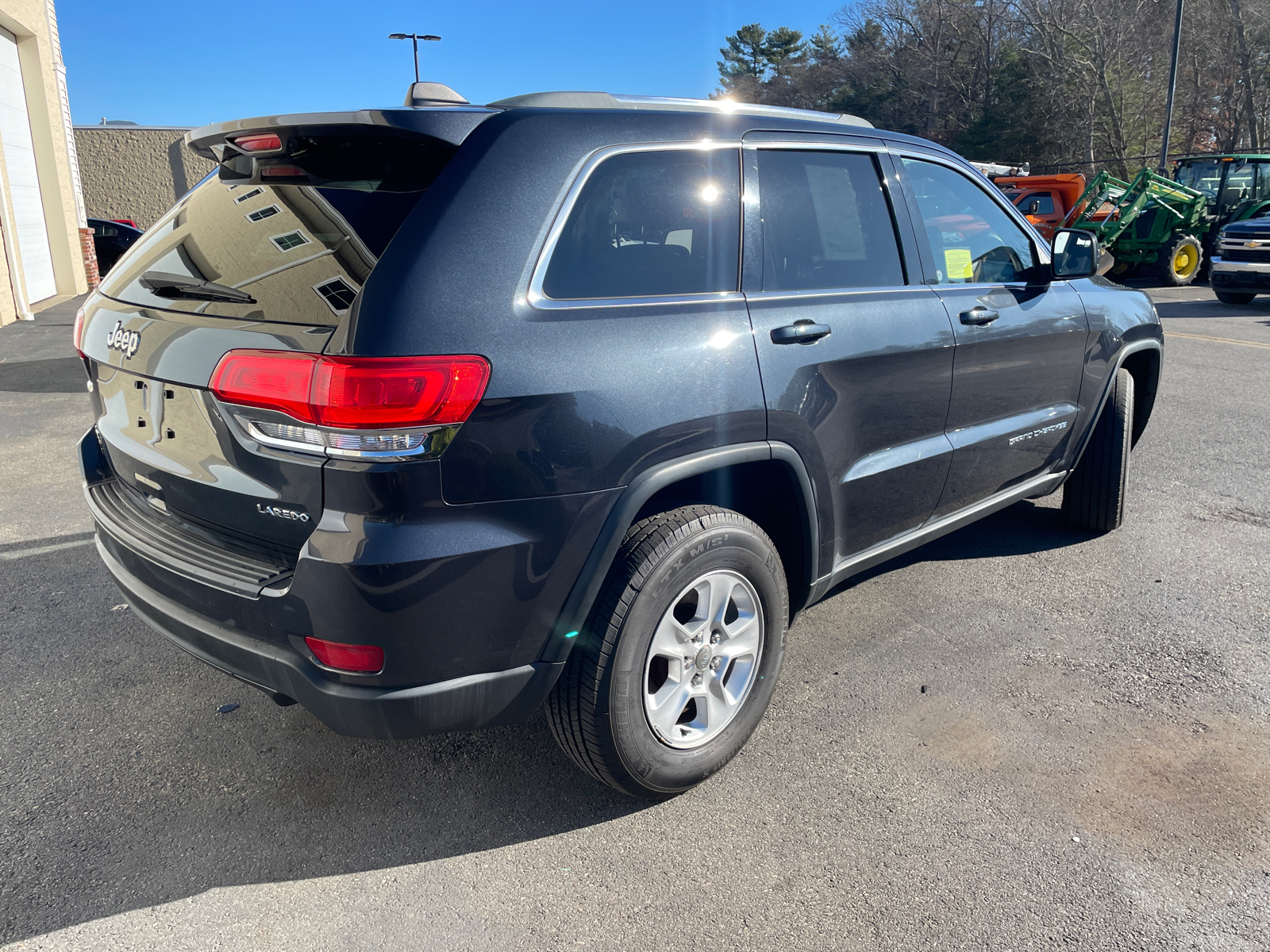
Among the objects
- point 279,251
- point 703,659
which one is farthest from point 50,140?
point 703,659

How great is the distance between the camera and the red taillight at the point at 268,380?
2.01 m

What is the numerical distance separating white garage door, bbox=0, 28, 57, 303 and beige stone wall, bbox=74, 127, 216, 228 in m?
19.6

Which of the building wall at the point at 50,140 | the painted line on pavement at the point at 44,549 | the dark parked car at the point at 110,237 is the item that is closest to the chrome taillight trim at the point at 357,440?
the painted line on pavement at the point at 44,549

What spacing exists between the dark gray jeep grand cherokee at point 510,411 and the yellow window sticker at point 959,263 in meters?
0.45

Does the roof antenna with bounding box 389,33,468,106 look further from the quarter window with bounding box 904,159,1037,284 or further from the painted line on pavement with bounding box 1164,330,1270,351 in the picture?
the painted line on pavement with bounding box 1164,330,1270,351

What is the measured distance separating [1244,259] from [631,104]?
1565cm

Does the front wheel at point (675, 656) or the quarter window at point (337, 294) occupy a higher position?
the quarter window at point (337, 294)

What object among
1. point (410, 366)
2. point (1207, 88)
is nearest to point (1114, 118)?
point (1207, 88)

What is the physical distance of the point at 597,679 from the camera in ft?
7.63

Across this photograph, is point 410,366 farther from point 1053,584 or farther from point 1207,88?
point 1207,88

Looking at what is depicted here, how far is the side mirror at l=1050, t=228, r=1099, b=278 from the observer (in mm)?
3877

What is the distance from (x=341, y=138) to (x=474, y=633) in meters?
1.20

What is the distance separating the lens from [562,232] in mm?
2271

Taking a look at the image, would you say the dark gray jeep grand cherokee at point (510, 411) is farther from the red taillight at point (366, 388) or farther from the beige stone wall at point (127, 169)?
the beige stone wall at point (127, 169)
